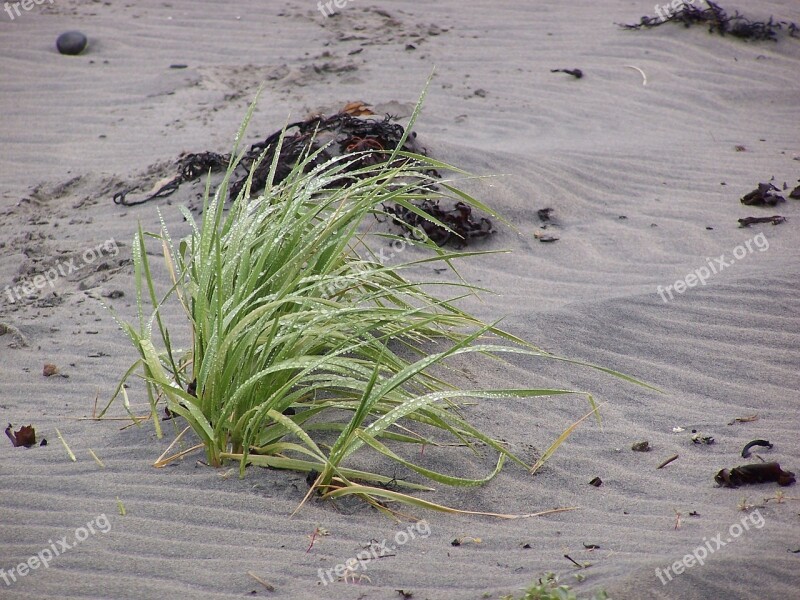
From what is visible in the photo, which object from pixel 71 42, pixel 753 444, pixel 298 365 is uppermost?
pixel 71 42

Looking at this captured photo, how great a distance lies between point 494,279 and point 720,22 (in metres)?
4.83

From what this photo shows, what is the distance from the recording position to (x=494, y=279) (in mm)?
4086

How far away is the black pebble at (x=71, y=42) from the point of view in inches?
285

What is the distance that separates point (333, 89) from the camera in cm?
651

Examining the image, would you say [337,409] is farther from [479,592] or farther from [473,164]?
[473,164]

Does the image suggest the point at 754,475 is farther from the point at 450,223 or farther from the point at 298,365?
the point at 450,223

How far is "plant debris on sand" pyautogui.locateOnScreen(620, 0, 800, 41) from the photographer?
24.0 ft

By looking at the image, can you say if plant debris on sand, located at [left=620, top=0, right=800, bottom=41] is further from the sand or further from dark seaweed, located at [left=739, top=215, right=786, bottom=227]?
dark seaweed, located at [left=739, top=215, right=786, bottom=227]

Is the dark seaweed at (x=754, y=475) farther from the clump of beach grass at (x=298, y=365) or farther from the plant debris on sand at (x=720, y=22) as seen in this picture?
the plant debris on sand at (x=720, y=22)

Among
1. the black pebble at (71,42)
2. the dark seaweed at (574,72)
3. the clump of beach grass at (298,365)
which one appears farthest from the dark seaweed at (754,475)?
the black pebble at (71,42)

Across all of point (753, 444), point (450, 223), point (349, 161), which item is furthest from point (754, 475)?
point (349, 161)

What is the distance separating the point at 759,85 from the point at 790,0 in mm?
2133

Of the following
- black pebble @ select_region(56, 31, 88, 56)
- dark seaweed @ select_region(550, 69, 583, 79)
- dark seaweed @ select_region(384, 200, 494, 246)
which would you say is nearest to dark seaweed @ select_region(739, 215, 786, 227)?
dark seaweed @ select_region(384, 200, 494, 246)

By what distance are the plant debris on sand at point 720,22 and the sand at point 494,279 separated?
0.12 meters
